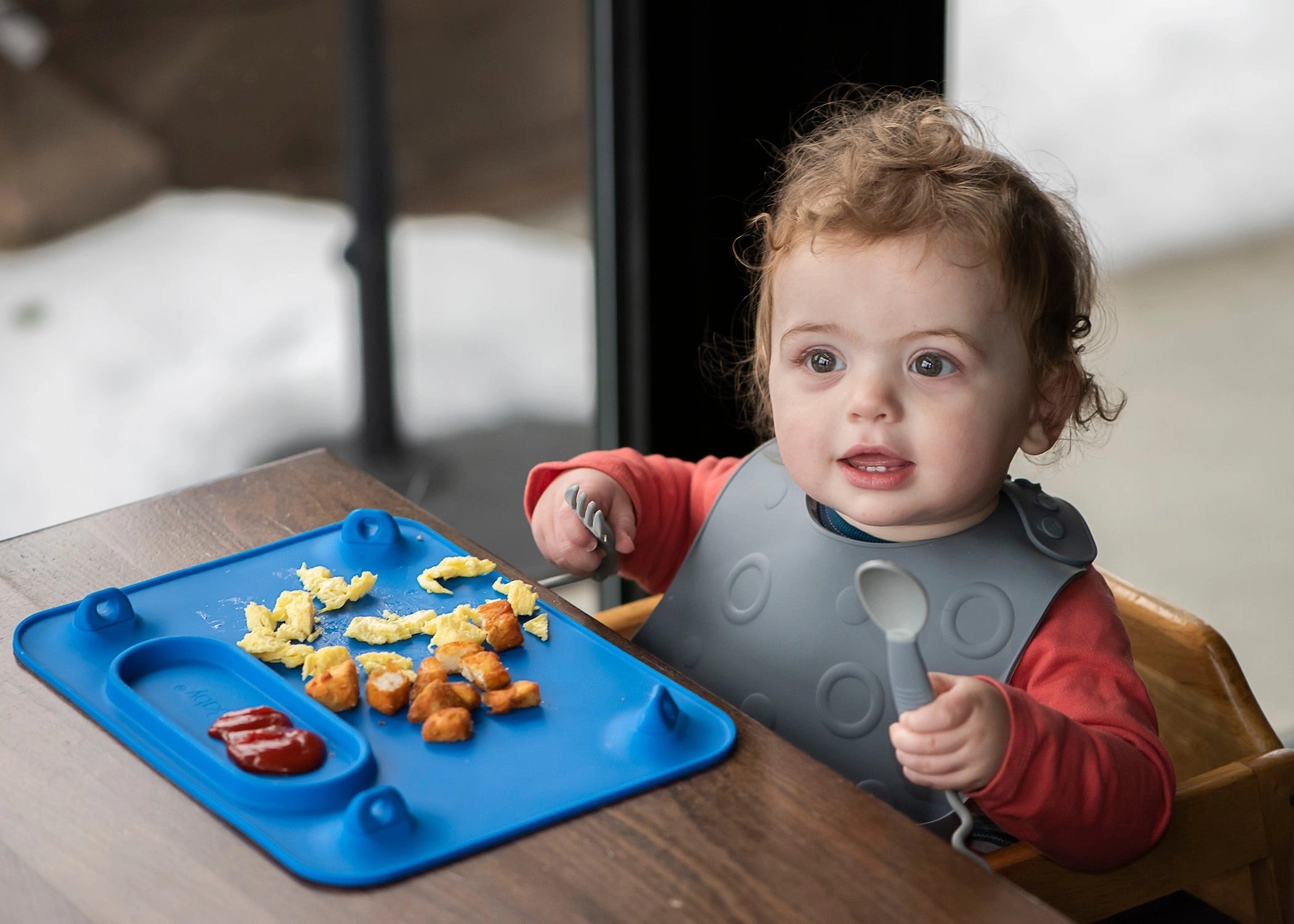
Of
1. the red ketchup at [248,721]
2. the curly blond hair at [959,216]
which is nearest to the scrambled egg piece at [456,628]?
the red ketchup at [248,721]

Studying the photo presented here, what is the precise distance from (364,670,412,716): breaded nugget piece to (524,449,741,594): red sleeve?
0.35m

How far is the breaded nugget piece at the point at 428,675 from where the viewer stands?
2.85ft

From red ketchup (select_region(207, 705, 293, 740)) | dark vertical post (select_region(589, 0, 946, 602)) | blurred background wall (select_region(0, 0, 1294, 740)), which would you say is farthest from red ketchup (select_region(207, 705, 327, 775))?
blurred background wall (select_region(0, 0, 1294, 740))

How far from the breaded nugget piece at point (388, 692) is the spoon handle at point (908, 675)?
0.27 metres

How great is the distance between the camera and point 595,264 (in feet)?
5.89

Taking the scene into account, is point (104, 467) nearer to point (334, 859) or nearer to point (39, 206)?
point (39, 206)

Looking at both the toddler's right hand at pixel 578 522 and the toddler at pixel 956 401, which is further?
the toddler's right hand at pixel 578 522

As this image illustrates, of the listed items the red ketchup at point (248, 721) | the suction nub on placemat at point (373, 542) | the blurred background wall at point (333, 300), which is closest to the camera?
the red ketchup at point (248, 721)

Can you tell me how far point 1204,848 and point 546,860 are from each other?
463 millimetres

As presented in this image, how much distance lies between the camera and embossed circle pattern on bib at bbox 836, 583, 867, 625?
1062mm

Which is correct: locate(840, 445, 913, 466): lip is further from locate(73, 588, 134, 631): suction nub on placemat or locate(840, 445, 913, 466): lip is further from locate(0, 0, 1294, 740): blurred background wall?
locate(0, 0, 1294, 740): blurred background wall

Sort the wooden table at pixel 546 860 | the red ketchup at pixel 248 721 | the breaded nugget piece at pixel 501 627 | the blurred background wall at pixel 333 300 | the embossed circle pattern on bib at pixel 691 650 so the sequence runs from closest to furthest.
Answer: the wooden table at pixel 546 860 → the red ketchup at pixel 248 721 → the breaded nugget piece at pixel 501 627 → the embossed circle pattern on bib at pixel 691 650 → the blurred background wall at pixel 333 300

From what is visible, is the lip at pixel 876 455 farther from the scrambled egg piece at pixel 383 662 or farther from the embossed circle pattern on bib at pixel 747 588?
the scrambled egg piece at pixel 383 662

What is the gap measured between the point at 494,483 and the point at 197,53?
29.6 inches
